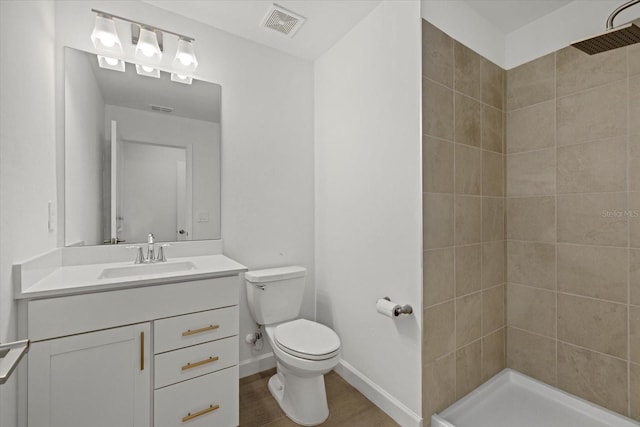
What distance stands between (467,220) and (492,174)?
0.43 meters

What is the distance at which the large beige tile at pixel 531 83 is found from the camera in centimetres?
182

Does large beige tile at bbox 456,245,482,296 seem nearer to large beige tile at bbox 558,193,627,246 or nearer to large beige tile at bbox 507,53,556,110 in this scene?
large beige tile at bbox 558,193,627,246

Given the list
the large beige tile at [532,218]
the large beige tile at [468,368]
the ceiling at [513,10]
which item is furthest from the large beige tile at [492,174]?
the large beige tile at [468,368]

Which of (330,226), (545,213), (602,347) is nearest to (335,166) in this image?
(330,226)

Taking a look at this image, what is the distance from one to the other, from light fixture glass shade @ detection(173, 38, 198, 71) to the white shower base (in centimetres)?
251

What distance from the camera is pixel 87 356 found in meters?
1.15

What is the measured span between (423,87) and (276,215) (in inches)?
51.2

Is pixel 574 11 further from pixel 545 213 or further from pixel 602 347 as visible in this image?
pixel 602 347

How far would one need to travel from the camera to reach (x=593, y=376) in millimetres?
1639

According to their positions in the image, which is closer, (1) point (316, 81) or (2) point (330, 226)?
(2) point (330, 226)

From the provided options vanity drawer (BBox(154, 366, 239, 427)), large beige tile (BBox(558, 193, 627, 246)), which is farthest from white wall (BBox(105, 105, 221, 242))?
large beige tile (BBox(558, 193, 627, 246))

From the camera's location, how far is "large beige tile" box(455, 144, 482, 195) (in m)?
1.69

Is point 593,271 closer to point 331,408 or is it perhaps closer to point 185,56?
point 331,408

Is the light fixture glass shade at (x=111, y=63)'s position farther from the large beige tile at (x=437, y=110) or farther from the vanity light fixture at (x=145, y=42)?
the large beige tile at (x=437, y=110)
